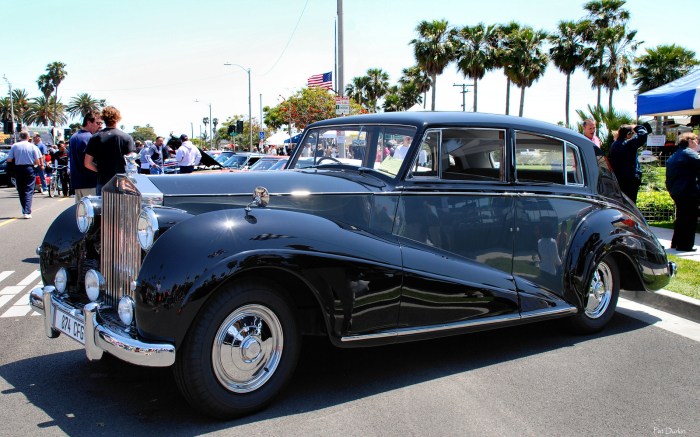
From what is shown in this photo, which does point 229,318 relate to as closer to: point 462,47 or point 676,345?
point 676,345

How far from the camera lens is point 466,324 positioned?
12.8ft

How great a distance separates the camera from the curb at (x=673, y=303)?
17.6 feet

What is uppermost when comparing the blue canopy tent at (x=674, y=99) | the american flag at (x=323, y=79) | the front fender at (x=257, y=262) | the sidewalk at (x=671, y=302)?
the american flag at (x=323, y=79)

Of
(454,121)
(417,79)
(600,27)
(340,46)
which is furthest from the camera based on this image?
(417,79)

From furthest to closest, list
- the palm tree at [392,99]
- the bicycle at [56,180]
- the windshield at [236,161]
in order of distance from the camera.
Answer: the palm tree at [392,99], the windshield at [236,161], the bicycle at [56,180]

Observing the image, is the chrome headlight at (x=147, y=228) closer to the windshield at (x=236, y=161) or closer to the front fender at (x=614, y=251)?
the front fender at (x=614, y=251)

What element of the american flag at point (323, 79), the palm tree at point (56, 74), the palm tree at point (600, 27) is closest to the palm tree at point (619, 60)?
the palm tree at point (600, 27)

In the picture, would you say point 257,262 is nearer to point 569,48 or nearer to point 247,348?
point 247,348

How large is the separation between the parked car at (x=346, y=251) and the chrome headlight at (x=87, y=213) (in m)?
0.01

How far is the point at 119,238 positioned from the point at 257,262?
103 centimetres

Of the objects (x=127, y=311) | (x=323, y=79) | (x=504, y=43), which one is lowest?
(x=127, y=311)

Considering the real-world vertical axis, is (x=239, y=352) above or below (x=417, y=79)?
below

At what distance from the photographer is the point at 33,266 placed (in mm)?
7227

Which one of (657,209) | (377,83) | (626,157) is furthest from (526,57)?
(626,157)
